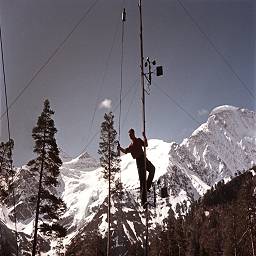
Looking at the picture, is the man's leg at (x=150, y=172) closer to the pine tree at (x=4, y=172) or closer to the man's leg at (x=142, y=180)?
the man's leg at (x=142, y=180)

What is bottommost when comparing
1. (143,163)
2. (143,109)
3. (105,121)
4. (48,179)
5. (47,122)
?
(143,163)

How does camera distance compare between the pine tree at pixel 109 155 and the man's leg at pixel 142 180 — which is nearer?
the man's leg at pixel 142 180

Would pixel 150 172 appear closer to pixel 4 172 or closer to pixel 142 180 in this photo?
pixel 142 180

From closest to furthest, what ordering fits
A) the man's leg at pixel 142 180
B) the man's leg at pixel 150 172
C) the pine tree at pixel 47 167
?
the man's leg at pixel 142 180
the man's leg at pixel 150 172
the pine tree at pixel 47 167

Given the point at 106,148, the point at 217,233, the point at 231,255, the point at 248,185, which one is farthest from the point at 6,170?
the point at 217,233

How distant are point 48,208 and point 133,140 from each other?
1384 centimetres

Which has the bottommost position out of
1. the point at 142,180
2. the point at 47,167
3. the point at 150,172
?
the point at 142,180

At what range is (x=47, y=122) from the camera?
2591 cm

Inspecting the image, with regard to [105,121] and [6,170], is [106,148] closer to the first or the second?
[105,121]

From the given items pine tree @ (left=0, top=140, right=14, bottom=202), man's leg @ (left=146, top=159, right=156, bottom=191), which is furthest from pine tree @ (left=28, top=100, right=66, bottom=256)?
man's leg @ (left=146, top=159, right=156, bottom=191)

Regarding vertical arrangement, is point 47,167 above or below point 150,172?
above

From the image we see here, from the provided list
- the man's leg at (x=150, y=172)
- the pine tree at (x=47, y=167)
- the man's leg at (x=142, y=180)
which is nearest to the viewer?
the man's leg at (x=142, y=180)

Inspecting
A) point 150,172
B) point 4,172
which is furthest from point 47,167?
point 150,172

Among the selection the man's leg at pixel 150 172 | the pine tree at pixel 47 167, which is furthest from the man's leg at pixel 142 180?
the pine tree at pixel 47 167
